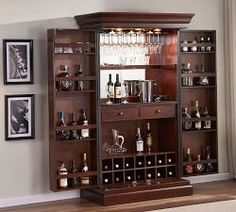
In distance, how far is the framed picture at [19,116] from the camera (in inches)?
290

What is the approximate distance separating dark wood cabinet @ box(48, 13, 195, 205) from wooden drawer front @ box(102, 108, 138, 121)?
0.04ft

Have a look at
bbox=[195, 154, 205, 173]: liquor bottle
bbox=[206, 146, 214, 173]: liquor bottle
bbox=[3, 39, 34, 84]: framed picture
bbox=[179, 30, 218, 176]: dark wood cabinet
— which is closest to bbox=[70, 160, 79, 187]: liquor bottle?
bbox=[3, 39, 34, 84]: framed picture

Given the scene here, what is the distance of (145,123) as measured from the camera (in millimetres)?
8242

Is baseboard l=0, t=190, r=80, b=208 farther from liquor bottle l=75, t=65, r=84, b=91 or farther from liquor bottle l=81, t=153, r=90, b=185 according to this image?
liquor bottle l=75, t=65, r=84, b=91

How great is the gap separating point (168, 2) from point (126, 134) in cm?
180

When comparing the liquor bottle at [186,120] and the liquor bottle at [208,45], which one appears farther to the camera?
the liquor bottle at [208,45]

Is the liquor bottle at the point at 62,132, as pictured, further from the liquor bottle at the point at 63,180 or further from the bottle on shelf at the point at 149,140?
the bottle on shelf at the point at 149,140

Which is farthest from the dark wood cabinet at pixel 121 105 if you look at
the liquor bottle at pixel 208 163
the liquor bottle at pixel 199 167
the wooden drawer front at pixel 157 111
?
the liquor bottle at pixel 208 163

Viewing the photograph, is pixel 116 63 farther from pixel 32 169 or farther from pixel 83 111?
pixel 32 169

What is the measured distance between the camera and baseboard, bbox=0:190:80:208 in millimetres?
7402

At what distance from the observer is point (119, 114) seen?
7.67 metres

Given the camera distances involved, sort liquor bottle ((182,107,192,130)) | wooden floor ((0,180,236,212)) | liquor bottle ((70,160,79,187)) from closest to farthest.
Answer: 1. wooden floor ((0,180,236,212))
2. liquor bottle ((70,160,79,187))
3. liquor bottle ((182,107,192,130))

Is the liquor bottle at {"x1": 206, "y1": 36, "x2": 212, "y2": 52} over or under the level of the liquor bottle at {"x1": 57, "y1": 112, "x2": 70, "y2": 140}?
over

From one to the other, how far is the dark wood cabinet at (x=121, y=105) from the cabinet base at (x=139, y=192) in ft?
0.04
